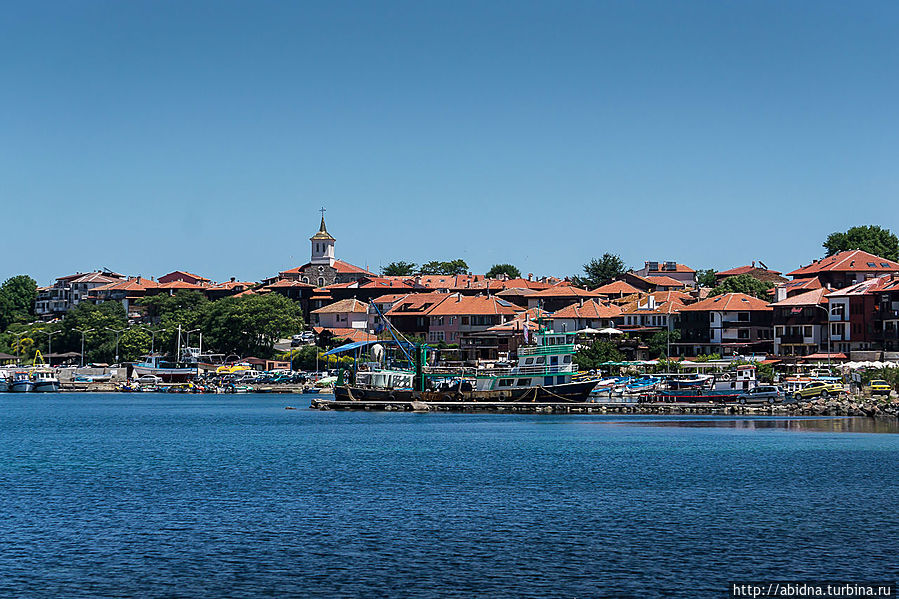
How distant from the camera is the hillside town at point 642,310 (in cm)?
11006

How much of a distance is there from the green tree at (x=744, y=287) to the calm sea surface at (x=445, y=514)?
7987 centimetres

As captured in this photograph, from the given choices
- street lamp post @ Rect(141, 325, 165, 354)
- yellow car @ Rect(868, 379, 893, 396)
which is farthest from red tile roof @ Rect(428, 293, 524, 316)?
yellow car @ Rect(868, 379, 893, 396)

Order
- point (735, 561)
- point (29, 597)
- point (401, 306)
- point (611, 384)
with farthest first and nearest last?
point (401, 306)
point (611, 384)
point (735, 561)
point (29, 597)

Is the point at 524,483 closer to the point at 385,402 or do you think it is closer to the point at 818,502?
the point at 818,502

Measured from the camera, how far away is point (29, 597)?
2289 cm

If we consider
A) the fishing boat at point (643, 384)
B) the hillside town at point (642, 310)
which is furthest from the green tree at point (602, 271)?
the fishing boat at point (643, 384)

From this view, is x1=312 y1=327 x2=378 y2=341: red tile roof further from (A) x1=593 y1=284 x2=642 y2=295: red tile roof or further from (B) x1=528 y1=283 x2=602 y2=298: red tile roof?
(A) x1=593 y1=284 x2=642 y2=295: red tile roof

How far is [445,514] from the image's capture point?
33375 mm

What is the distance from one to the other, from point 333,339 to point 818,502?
12762 cm

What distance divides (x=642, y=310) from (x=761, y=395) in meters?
43.5

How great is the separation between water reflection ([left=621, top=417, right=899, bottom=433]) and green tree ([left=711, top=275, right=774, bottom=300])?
207 ft

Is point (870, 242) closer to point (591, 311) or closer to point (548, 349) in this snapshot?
point (591, 311)

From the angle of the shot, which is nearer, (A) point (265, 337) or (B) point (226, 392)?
(B) point (226, 392)

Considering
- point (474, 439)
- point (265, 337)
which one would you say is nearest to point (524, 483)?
point (474, 439)
